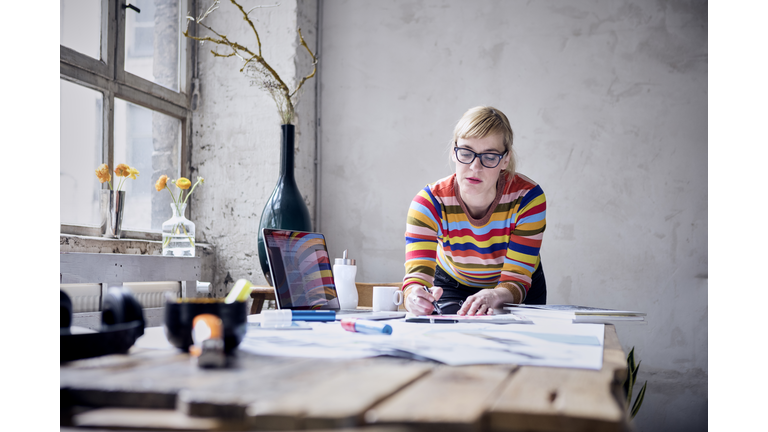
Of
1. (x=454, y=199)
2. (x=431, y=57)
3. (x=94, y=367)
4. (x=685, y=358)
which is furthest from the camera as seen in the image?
(x=431, y=57)

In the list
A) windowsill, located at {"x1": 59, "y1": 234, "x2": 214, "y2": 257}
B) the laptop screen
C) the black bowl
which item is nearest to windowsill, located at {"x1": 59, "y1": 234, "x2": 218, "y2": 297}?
windowsill, located at {"x1": 59, "y1": 234, "x2": 214, "y2": 257}

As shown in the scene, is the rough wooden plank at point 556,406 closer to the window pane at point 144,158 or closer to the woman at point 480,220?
the woman at point 480,220

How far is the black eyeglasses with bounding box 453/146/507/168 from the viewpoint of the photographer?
1629mm

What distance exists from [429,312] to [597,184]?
1.85 meters

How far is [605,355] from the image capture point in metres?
0.68

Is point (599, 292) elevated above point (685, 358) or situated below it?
above

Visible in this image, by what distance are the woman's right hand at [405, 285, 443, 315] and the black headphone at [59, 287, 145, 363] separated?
0.75 metres

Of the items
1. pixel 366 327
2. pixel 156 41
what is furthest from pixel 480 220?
pixel 156 41

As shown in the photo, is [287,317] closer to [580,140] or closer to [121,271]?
[121,271]

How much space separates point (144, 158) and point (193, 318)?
2.29 meters

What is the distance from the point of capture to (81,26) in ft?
7.50
